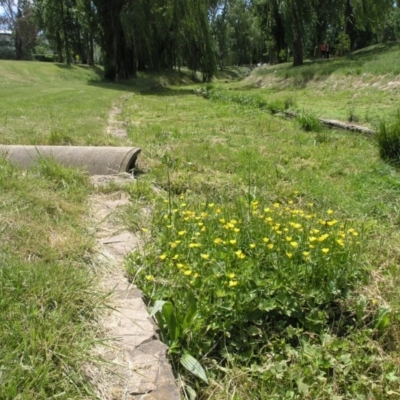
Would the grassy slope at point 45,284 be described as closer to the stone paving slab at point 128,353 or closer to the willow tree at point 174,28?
the stone paving slab at point 128,353

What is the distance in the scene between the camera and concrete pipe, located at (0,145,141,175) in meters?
4.52

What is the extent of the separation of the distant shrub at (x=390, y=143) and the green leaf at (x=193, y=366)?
4.18 meters

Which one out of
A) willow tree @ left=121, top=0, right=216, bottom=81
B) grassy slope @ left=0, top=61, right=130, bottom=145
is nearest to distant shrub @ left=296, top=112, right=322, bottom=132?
grassy slope @ left=0, top=61, right=130, bottom=145

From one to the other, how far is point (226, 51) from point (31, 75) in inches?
1261

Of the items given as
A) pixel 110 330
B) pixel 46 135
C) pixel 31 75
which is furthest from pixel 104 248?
pixel 31 75

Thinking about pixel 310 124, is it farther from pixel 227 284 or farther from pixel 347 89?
pixel 347 89

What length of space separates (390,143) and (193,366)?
4.43 metres

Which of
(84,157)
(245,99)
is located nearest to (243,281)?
(84,157)

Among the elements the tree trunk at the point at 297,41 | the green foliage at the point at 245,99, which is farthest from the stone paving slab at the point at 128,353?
the tree trunk at the point at 297,41

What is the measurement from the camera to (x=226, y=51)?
52.4 meters

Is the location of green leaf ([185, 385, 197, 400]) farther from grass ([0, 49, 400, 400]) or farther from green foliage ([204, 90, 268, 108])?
green foliage ([204, 90, 268, 108])

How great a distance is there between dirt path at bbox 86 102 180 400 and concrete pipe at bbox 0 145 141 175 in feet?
6.27

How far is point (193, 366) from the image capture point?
74.9 inches

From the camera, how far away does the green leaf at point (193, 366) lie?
1.87 m
